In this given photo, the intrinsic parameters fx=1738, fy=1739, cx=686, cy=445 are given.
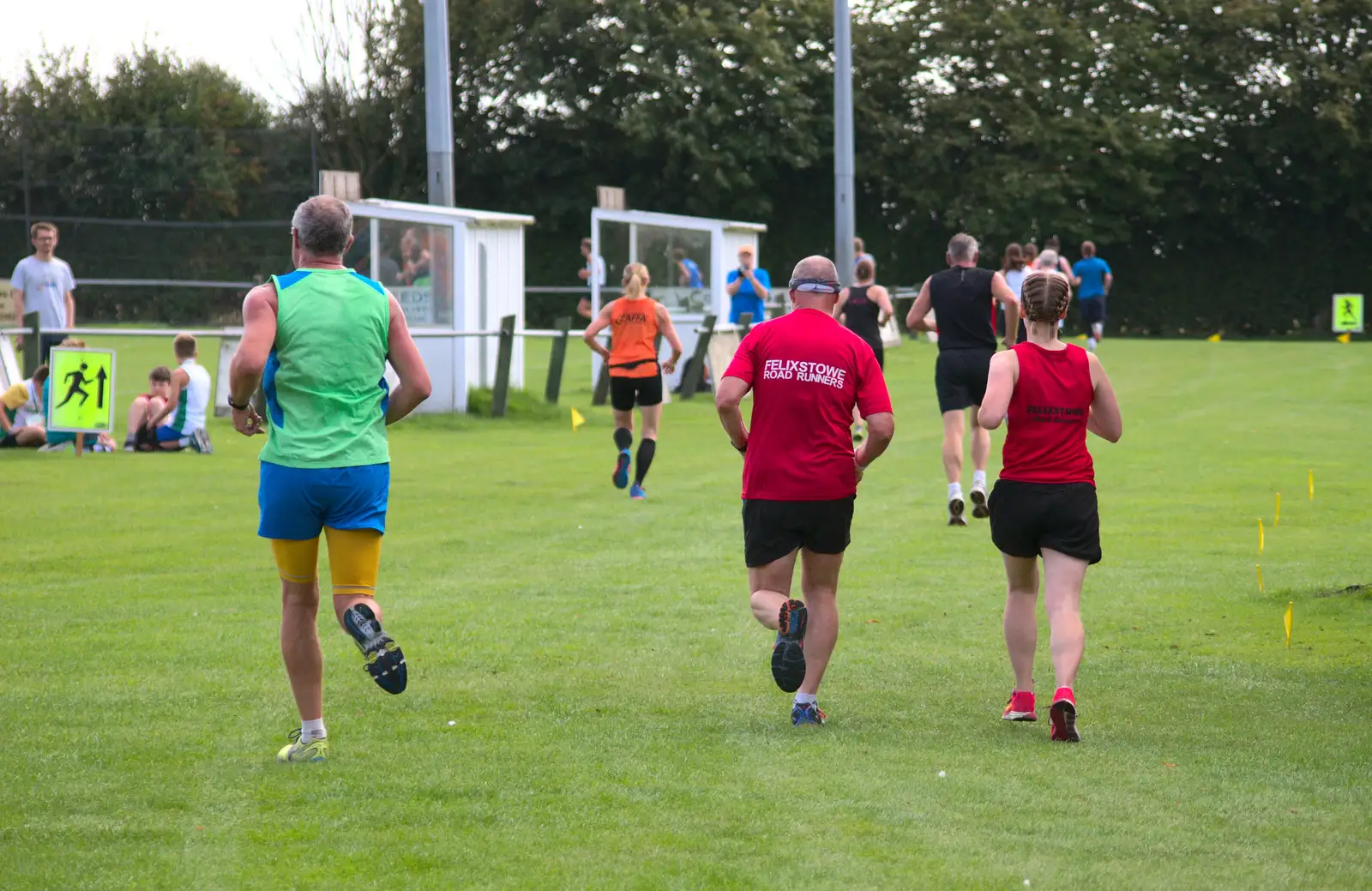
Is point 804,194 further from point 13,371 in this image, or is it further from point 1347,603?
point 1347,603

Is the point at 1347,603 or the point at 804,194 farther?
the point at 804,194

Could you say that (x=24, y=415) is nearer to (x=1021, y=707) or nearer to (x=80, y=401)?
(x=80, y=401)

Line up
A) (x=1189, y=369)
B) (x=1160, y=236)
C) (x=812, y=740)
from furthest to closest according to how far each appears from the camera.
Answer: (x=1160, y=236)
(x=1189, y=369)
(x=812, y=740)

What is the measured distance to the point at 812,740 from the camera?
6234 millimetres

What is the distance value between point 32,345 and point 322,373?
14.2m

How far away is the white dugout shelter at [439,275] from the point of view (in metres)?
20.8

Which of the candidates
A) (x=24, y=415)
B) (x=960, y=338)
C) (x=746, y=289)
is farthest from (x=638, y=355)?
(x=746, y=289)

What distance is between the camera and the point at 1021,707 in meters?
6.56

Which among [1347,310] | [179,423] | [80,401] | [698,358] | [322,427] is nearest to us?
[322,427]

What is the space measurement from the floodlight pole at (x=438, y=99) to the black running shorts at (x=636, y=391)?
7.86 metres

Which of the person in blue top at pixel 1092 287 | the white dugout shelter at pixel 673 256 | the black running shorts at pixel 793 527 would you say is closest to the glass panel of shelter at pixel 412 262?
the white dugout shelter at pixel 673 256

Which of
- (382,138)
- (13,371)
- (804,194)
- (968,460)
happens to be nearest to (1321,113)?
(804,194)

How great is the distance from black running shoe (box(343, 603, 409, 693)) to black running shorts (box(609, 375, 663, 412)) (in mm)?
8109

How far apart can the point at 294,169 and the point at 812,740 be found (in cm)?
2486
